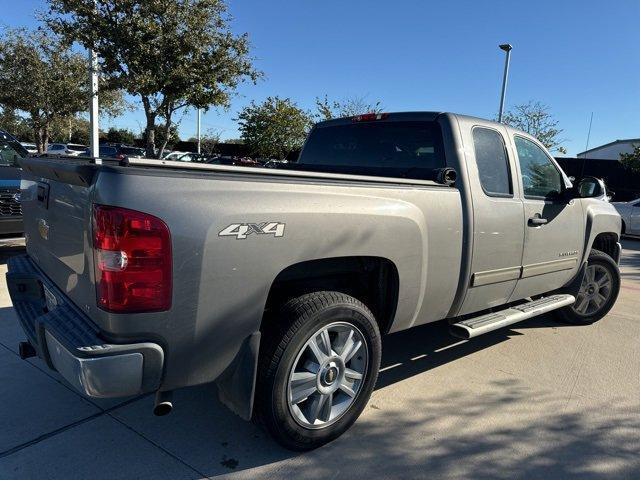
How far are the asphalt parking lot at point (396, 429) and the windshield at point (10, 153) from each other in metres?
3.77

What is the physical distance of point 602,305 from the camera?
17.8ft

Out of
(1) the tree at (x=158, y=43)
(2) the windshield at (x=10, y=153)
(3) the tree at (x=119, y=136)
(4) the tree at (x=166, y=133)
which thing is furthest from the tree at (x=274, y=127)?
(3) the tree at (x=119, y=136)

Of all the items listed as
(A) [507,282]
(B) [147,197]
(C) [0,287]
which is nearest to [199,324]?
(B) [147,197]

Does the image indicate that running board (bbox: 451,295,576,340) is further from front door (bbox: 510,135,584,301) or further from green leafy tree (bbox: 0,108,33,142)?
green leafy tree (bbox: 0,108,33,142)

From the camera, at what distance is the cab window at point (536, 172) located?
4.20m

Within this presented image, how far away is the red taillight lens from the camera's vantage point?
83.2 inches

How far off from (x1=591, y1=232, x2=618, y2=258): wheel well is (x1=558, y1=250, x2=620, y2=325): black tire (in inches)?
6.2

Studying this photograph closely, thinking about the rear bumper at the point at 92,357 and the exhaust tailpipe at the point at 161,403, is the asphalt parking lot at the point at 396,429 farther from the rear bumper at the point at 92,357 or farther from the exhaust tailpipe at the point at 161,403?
the rear bumper at the point at 92,357

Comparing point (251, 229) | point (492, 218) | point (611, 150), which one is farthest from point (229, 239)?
point (611, 150)

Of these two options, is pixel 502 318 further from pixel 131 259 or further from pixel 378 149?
pixel 131 259

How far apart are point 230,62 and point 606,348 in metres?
11.8

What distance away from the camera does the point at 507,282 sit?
3961mm

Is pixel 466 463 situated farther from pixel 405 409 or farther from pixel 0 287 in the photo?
pixel 0 287

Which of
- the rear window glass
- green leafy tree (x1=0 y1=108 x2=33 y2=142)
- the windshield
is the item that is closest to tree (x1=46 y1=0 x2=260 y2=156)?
the windshield
